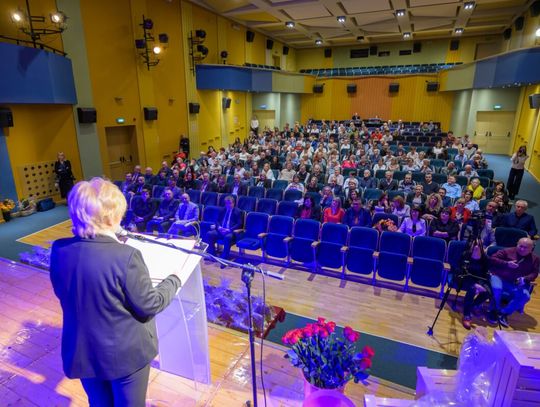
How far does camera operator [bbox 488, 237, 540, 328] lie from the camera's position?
Answer: 3559 millimetres

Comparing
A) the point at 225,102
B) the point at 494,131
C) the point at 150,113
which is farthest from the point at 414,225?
the point at 494,131

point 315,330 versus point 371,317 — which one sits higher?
point 315,330

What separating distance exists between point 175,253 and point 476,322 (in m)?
3.52

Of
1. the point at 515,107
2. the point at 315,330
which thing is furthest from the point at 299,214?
the point at 515,107

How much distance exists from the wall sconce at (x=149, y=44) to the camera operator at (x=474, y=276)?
9253mm

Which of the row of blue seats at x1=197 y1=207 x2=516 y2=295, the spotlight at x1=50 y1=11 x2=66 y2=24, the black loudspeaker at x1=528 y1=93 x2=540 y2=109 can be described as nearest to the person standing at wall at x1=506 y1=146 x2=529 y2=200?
the black loudspeaker at x1=528 y1=93 x2=540 y2=109

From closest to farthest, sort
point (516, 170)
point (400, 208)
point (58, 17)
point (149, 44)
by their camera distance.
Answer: point (400, 208)
point (58, 17)
point (516, 170)
point (149, 44)

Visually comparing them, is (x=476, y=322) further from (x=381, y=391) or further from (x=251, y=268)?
(x=251, y=268)

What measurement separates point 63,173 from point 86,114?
5.12 feet

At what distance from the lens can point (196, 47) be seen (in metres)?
12.0

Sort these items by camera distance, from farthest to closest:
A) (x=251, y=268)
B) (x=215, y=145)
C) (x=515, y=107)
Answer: (x=215, y=145) < (x=515, y=107) < (x=251, y=268)

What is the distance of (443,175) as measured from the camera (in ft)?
23.6

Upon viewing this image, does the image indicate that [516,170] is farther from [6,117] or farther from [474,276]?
[6,117]

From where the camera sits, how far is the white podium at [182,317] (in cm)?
175
